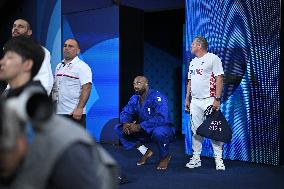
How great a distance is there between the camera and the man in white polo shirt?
3.79 metres

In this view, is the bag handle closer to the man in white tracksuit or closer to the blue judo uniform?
the man in white tracksuit

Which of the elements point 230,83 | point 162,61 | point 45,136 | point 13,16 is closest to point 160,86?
point 162,61

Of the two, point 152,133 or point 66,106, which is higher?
point 66,106

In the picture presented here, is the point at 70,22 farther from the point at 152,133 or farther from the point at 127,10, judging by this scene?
the point at 152,133

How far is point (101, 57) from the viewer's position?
7164 millimetres

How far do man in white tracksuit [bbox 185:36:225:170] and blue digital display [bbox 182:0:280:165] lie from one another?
0.64m

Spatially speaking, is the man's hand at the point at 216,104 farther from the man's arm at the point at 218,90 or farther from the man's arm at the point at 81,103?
the man's arm at the point at 81,103

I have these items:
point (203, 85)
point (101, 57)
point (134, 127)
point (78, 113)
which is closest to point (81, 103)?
point (78, 113)

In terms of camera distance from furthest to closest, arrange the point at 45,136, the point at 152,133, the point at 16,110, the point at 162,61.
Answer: the point at 162,61 < the point at 152,133 < the point at 45,136 < the point at 16,110

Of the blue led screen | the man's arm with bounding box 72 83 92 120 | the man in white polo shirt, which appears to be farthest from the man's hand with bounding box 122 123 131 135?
the blue led screen

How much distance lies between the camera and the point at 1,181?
1.06 m

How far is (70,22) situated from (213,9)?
116 inches

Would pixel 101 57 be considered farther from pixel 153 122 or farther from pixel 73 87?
pixel 73 87

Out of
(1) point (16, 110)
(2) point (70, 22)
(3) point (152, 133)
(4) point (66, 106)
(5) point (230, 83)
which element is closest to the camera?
(1) point (16, 110)
